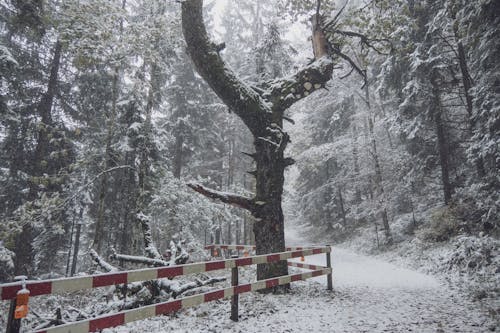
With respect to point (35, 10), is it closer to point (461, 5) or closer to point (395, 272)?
point (461, 5)

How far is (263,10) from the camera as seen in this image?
20969 mm

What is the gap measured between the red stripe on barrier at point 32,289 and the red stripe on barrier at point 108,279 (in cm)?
41

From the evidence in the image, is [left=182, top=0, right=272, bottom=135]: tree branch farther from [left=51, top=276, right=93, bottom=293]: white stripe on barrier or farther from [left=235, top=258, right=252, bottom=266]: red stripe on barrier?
[left=51, top=276, right=93, bottom=293]: white stripe on barrier

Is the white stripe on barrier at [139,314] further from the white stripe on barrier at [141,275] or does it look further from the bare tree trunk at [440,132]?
the bare tree trunk at [440,132]

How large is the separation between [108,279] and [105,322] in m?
0.42

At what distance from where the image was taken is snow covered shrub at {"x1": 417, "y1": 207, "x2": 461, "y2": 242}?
11.5 m

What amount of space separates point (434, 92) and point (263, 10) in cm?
1290

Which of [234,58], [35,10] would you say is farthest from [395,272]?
[234,58]

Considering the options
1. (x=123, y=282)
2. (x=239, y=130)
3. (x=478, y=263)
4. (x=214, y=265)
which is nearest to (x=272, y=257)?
(x=214, y=265)

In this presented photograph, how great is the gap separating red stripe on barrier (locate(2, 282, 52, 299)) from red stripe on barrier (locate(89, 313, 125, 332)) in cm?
55

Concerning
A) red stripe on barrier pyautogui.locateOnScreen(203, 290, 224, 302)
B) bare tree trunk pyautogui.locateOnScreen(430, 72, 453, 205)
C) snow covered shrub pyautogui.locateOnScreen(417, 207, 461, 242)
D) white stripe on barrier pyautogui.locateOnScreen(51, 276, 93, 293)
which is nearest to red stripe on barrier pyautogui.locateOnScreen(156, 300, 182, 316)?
red stripe on barrier pyautogui.locateOnScreen(203, 290, 224, 302)

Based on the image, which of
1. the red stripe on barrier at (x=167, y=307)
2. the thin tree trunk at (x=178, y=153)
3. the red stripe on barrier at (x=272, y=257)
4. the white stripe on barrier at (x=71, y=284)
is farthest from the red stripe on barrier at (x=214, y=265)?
the thin tree trunk at (x=178, y=153)

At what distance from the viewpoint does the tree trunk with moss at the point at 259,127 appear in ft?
21.9

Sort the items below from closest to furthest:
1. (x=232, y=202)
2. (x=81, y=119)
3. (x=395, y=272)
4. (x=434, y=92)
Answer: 1. (x=232, y=202)
2. (x=395, y=272)
3. (x=434, y=92)
4. (x=81, y=119)
